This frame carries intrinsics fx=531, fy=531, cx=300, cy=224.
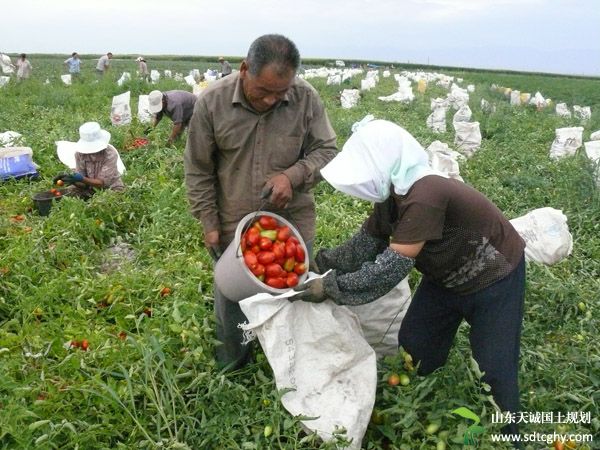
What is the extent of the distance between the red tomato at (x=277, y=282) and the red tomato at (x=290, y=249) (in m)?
0.11

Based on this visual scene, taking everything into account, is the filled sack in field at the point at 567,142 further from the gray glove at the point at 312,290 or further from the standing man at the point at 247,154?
the gray glove at the point at 312,290

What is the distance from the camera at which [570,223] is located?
4.62m

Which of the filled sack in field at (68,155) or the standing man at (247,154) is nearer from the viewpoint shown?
the standing man at (247,154)

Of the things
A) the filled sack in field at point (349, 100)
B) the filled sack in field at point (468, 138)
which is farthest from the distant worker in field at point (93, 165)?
the filled sack in field at point (349, 100)

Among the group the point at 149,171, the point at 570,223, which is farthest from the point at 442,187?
the point at 149,171

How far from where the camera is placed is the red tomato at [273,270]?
2.17 meters

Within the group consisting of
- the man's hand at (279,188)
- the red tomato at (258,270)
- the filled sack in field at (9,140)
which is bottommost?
the filled sack in field at (9,140)

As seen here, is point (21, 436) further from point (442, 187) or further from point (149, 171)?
point (149, 171)

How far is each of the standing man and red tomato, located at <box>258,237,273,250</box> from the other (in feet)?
0.57

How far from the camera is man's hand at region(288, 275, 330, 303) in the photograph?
2.03m

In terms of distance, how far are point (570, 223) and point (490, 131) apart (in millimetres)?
4865

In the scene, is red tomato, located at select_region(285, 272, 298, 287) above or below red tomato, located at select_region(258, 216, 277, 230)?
below

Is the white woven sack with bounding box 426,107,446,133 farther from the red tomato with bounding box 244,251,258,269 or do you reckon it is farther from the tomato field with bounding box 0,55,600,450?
the red tomato with bounding box 244,251,258,269

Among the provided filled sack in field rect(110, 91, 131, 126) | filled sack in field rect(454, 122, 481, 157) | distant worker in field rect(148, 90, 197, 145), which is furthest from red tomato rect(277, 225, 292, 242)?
filled sack in field rect(110, 91, 131, 126)
